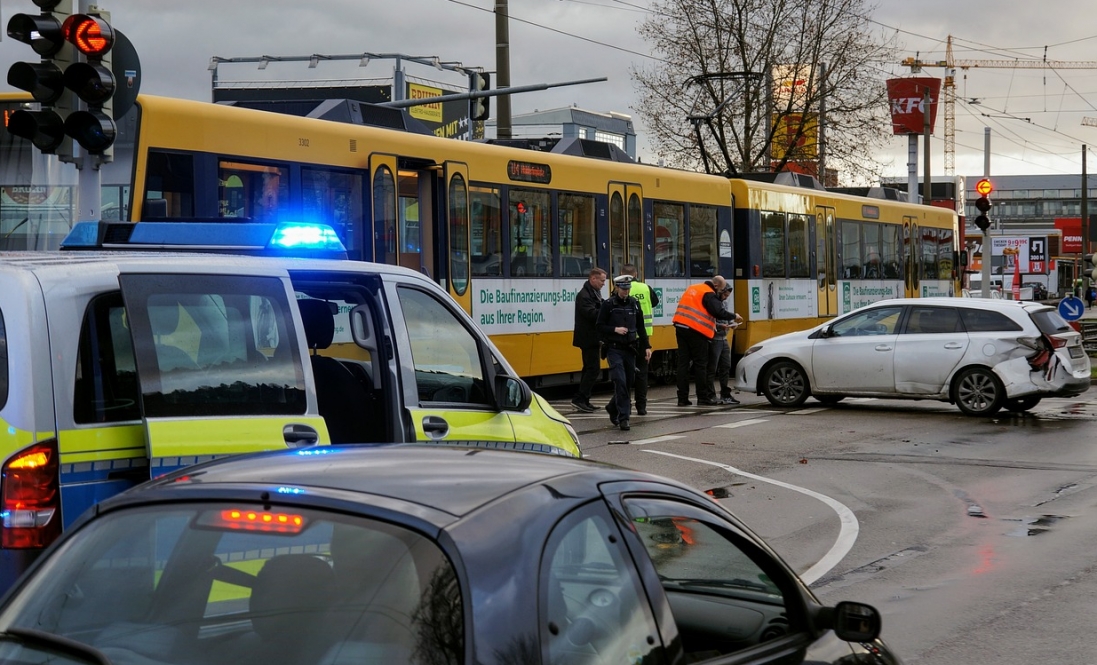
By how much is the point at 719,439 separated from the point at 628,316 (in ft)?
6.77

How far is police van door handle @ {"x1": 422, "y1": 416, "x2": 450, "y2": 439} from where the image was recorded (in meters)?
6.36

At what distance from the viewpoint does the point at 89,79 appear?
10.5m

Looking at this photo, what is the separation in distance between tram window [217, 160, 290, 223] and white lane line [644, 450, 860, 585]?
5068mm

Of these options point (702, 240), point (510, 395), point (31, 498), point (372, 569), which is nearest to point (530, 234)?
point (702, 240)

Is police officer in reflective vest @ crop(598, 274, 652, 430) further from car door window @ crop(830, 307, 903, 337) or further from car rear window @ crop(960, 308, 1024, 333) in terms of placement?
car rear window @ crop(960, 308, 1024, 333)

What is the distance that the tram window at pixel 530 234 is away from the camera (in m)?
18.5

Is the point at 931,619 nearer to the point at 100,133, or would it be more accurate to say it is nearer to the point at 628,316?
the point at 100,133

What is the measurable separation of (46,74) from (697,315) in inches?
404

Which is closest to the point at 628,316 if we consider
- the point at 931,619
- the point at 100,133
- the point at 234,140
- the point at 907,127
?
the point at 234,140

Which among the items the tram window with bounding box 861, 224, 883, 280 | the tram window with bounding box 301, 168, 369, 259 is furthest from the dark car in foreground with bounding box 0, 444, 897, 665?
the tram window with bounding box 861, 224, 883, 280

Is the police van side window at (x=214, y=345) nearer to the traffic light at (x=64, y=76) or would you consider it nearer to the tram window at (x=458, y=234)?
the traffic light at (x=64, y=76)

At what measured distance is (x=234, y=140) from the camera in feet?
45.9

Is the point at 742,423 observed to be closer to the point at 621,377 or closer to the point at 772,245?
the point at 621,377

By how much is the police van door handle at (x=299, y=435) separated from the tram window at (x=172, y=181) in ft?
27.2
